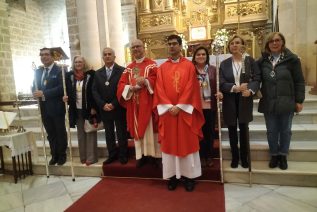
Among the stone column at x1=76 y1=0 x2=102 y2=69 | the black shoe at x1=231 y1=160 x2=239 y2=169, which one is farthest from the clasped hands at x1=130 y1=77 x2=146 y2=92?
the stone column at x1=76 y1=0 x2=102 y2=69

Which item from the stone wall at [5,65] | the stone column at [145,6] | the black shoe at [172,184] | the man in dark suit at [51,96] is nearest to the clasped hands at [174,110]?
the black shoe at [172,184]

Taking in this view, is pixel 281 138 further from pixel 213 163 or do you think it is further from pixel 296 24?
pixel 296 24

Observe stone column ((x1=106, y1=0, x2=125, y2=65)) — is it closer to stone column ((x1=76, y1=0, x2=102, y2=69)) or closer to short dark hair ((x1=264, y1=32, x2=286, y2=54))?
stone column ((x1=76, y1=0, x2=102, y2=69))

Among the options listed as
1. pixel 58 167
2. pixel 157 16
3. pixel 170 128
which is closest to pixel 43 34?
pixel 157 16

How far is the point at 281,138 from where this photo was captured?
11.5 feet

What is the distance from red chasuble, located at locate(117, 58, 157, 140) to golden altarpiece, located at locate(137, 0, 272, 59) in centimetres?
575

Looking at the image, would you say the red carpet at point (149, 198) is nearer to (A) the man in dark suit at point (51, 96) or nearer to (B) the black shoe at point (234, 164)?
(B) the black shoe at point (234, 164)

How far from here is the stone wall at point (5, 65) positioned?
6473 mm

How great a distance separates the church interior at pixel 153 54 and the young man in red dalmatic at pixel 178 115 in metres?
0.40

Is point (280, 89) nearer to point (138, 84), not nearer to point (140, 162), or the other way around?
point (138, 84)

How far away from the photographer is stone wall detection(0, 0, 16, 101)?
21.2 ft

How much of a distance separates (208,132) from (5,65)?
17.0 feet

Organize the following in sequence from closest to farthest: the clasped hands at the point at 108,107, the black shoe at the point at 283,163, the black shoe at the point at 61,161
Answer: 1. the black shoe at the point at 283,163
2. the clasped hands at the point at 108,107
3. the black shoe at the point at 61,161

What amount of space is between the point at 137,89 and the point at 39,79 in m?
1.63
